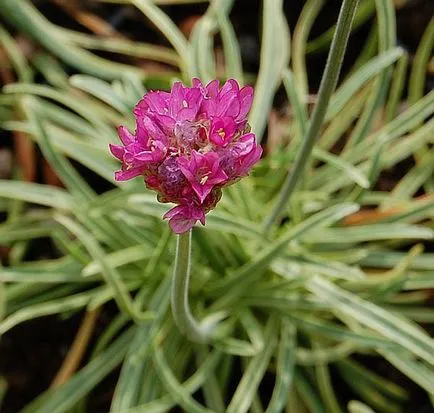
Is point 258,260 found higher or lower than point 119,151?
lower

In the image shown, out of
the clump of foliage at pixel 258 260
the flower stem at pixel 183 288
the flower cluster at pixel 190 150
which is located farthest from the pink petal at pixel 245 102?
the clump of foliage at pixel 258 260

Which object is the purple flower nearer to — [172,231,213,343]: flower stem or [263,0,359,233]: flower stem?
[172,231,213,343]: flower stem

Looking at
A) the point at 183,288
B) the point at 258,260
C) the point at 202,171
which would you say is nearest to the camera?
the point at 202,171

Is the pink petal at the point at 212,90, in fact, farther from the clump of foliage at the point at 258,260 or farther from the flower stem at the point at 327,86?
the clump of foliage at the point at 258,260

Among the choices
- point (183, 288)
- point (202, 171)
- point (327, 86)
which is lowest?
point (183, 288)

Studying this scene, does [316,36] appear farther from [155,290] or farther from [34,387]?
[34,387]

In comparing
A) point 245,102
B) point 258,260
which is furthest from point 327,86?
point 258,260

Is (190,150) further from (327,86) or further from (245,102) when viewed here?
(327,86)
